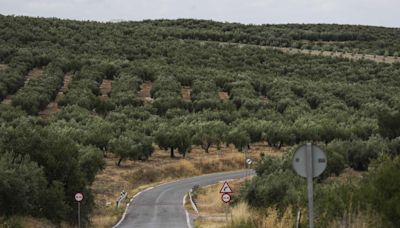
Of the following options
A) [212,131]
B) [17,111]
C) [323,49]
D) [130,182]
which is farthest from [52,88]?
[323,49]

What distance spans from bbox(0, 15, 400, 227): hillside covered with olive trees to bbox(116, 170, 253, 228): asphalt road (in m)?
3.15

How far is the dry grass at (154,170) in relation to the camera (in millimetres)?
43888

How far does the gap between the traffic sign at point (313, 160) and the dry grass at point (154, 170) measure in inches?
966

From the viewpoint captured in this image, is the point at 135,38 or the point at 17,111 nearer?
the point at 17,111

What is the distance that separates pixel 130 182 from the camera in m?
49.7

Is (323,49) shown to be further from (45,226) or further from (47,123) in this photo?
(45,226)

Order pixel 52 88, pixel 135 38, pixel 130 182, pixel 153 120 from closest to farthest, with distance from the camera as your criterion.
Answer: pixel 130 182, pixel 153 120, pixel 52 88, pixel 135 38

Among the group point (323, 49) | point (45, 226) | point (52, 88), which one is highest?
point (323, 49)

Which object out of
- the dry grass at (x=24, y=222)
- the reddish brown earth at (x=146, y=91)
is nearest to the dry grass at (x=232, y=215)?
the dry grass at (x=24, y=222)

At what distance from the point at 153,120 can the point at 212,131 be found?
7285 mm

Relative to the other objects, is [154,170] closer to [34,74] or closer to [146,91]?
[146,91]

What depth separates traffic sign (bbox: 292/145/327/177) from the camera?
11133 millimetres

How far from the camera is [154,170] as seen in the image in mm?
54250

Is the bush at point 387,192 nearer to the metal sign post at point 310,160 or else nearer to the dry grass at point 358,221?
the dry grass at point 358,221
